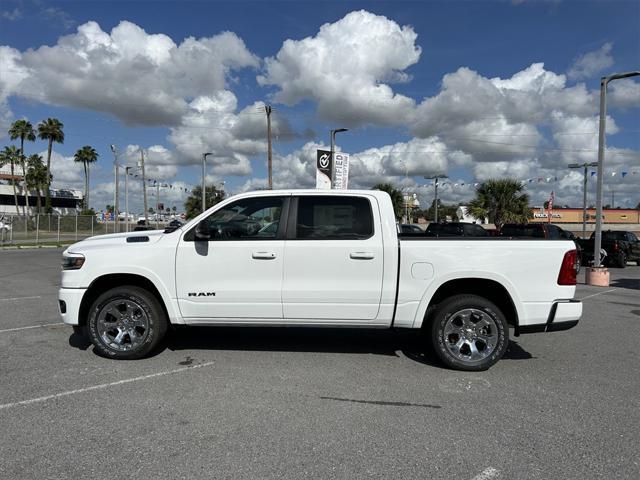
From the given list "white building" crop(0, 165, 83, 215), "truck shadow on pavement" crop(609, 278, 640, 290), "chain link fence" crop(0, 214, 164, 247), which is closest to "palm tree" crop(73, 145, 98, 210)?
"white building" crop(0, 165, 83, 215)

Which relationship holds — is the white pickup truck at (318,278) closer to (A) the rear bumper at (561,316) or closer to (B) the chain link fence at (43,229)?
(A) the rear bumper at (561,316)

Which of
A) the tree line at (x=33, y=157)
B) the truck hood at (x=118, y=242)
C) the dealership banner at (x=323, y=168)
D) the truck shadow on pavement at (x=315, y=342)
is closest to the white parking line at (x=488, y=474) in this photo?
the truck shadow on pavement at (x=315, y=342)

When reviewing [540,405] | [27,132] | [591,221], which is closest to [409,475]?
[540,405]

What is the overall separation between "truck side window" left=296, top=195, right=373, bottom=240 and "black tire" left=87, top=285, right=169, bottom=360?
1803mm

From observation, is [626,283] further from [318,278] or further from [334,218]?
[318,278]

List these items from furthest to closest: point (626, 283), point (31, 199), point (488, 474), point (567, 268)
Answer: point (31, 199)
point (626, 283)
point (567, 268)
point (488, 474)

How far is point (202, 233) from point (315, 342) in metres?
2.19

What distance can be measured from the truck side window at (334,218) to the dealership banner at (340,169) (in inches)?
571

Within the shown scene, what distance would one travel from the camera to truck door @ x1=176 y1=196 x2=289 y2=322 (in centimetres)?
524

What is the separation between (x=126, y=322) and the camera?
546 cm

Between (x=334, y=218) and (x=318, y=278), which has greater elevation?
(x=334, y=218)

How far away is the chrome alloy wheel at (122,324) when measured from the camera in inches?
213

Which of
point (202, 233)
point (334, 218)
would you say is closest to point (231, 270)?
point (202, 233)

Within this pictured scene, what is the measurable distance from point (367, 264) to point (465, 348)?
1380mm
